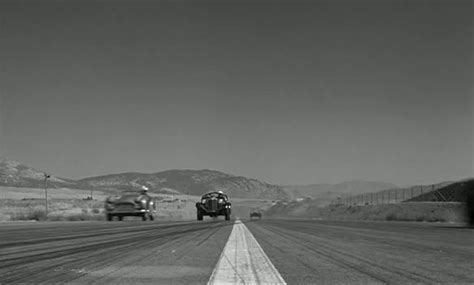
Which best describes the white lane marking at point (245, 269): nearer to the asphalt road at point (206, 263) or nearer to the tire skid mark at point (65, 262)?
the asphalt road at point (206, 263)

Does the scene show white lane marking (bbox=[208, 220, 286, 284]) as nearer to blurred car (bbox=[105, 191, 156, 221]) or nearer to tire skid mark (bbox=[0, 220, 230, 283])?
tire skid mark (bbox=[0, 220, 230, 283])

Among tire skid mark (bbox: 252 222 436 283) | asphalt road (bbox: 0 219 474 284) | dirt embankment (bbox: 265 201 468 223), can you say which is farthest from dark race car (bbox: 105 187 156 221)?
tire skid mark (bbox: 252 222 436 283)

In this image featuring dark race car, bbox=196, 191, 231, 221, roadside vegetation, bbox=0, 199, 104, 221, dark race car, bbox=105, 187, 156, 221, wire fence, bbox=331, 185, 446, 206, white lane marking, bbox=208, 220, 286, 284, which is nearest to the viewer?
white lane marking, bbox=208, 220, 286, 284

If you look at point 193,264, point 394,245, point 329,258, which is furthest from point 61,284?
point 394,245

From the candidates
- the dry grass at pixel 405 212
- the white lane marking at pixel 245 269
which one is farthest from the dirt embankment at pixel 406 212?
the white lane marking at pixel 245 269

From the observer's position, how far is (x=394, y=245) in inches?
605

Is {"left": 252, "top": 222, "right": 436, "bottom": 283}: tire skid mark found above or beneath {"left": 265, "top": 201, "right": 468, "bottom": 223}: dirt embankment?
above

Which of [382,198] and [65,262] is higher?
[65,262]

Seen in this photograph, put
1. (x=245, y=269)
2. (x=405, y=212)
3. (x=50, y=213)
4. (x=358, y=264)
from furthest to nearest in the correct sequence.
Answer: (x=50, y=213) < (x=405, y=212) < (x=358, y=264) < (x=245, y=269)

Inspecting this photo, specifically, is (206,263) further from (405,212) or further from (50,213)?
(50,213)

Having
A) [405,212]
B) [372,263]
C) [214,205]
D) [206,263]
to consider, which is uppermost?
[206,263]

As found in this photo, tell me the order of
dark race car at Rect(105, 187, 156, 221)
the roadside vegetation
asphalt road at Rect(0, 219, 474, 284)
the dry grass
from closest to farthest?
asphalt road at Rect(0, 219, 474, 284), dark race car at Rect(105, 187, 156, 221), the dry grass, the roadside vegetation

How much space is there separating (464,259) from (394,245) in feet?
11.9

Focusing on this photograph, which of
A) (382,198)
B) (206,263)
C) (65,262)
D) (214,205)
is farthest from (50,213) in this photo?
(206,263)
